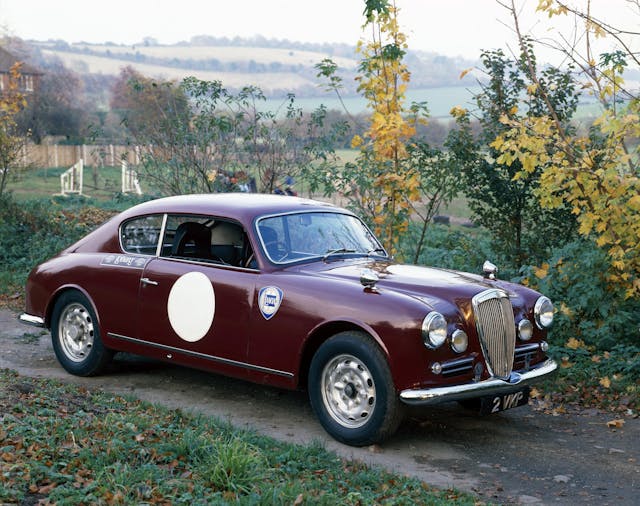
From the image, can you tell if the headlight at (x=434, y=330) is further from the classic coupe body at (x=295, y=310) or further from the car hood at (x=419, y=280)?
the car hood at (x=419, y=280)

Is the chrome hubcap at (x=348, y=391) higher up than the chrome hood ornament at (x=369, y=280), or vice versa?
the chrome hood ornament at (x=369, y=280)

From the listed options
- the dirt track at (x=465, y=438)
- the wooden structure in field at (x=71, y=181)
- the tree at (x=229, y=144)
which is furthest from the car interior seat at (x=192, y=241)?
the wooden structure in field at (x=71, y=181)

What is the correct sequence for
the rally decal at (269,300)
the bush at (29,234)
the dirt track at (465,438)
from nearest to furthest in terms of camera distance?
the dirt track at (465,438) → the rally decal at (269,300) → the bush at (29,234)

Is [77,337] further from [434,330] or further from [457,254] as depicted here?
[457,254]

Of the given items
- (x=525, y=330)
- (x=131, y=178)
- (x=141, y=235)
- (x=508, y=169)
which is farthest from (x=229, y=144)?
(x=131, y=178)

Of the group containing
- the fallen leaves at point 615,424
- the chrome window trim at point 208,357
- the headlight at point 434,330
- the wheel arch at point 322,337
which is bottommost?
the fallen leaves at point 615,424

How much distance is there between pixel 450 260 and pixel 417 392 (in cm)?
646

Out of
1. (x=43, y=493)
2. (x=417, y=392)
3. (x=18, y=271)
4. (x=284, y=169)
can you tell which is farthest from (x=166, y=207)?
(x=18, y=271)

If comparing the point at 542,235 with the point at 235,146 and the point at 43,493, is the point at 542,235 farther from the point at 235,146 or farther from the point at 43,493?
the point at 43,493

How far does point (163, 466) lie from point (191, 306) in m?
2.26

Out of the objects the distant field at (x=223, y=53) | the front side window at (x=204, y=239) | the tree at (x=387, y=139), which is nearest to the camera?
the front side window at (x=204, y=239)

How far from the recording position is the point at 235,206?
25.1 ft

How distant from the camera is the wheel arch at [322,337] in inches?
248

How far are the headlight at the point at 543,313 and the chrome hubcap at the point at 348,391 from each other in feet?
5.22
